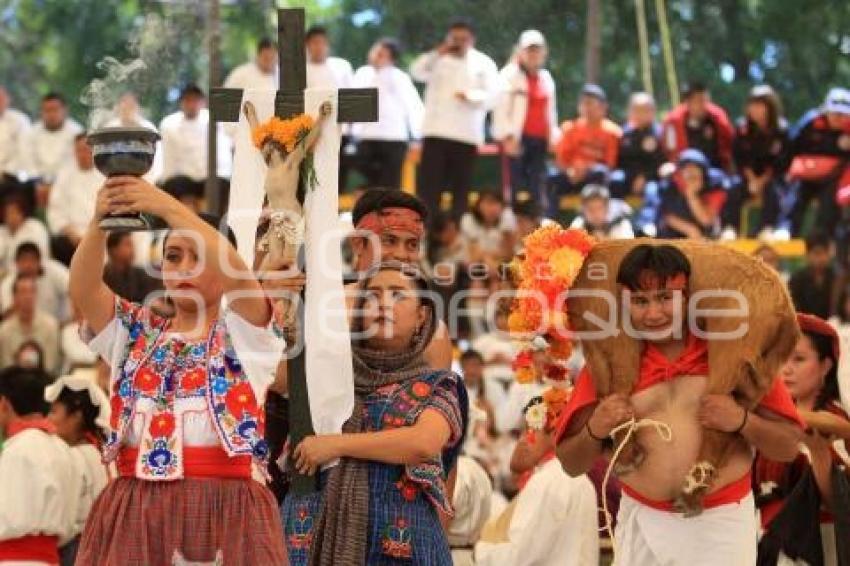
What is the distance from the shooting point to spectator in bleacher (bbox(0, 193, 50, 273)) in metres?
14.9

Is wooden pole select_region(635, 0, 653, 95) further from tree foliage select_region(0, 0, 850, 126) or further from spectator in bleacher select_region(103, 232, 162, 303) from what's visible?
spectator in bleacher select_region(103, 232, 162, 303)

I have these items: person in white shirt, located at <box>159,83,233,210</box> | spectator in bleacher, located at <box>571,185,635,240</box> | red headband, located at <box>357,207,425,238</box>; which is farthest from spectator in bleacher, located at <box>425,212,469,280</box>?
red headband, located at <box>357,207,425,238</box>

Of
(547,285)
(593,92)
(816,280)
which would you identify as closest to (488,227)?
(593,92)

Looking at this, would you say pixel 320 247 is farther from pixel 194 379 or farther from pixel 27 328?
pixel 27 328

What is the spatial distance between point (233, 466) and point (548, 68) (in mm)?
8854

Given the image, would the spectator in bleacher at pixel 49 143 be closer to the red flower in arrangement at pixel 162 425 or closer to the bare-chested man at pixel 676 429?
the bare-chested man at pixel 676 429

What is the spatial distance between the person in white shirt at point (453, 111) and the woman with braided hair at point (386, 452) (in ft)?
23.8

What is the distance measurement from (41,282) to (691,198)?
178 inches

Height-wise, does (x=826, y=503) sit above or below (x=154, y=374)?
below

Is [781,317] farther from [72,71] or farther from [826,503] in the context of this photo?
[72,71]

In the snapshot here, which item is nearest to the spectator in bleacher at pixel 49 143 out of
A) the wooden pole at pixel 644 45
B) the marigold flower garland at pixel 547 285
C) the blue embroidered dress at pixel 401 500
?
the wooden pole at pixel 644 45

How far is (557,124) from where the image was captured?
1569cm

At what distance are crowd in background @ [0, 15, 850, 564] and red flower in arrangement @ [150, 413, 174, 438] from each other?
22.2 feet

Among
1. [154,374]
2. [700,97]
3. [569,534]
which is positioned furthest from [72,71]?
[154,374]
